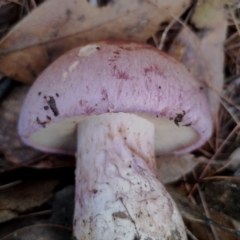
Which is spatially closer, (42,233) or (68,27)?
(42,233)

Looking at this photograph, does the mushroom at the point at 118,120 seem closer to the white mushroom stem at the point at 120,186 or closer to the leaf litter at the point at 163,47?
the white mushroom stem at the point at 120,186

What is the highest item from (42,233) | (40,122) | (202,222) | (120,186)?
(40,122)

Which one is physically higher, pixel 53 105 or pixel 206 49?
pixel 53 105

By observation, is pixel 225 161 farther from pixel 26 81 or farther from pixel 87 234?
pixel 26 81

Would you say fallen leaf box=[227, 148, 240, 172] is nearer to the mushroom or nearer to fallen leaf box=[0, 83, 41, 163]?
the mushroom

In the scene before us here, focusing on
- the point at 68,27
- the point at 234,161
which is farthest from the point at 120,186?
the point at 68,27

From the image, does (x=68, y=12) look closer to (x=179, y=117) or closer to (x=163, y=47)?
(x=163, y=47)

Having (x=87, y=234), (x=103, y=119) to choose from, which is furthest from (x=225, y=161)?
(x=87, y=234)
